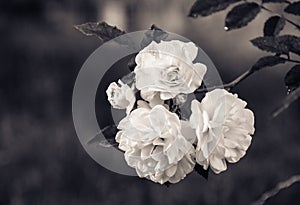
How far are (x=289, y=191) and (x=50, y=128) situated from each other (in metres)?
0.71

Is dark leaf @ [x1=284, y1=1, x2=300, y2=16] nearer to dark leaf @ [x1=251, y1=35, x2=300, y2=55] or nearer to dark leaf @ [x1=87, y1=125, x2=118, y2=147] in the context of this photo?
dark leaf @ [x1=251, y1=35, x2=300, y2=55]

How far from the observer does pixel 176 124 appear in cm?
39

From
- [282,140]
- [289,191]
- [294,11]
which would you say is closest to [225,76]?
[282,140]

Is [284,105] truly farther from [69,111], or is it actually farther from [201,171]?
[69,111]

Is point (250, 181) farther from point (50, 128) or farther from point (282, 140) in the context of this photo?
point (50, 128)

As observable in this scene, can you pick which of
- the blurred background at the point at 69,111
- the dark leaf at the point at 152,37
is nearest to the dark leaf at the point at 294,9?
the dark leaf at the point at 152,37

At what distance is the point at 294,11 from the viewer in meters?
0.49

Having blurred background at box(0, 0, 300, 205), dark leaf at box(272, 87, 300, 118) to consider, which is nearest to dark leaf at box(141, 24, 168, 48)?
dark leaf at box(272, 87, 300, 118)

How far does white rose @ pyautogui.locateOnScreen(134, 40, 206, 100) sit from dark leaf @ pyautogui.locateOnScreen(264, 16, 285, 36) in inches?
5.3

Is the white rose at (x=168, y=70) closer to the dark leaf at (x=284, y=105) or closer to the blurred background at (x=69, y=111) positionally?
the dark leaf at (x=284, y=105)

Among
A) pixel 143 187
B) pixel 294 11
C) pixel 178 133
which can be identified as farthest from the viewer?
pixel 143 187

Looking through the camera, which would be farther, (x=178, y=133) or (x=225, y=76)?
(x=225, y=76)

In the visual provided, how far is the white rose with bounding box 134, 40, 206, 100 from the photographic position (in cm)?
40

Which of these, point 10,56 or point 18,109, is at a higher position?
point 10,56
